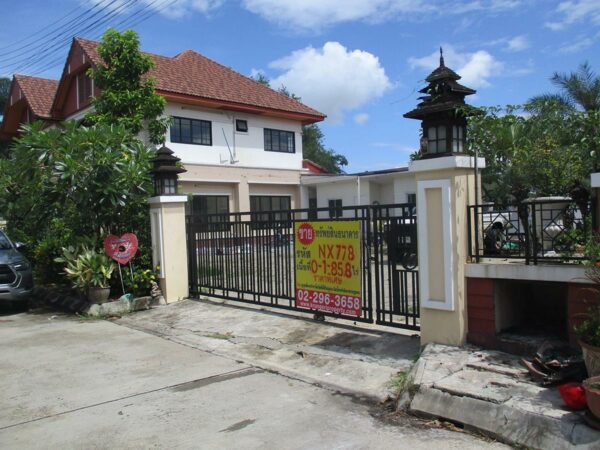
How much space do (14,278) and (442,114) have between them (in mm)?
8677

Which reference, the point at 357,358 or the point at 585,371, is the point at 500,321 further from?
the point at 357,358

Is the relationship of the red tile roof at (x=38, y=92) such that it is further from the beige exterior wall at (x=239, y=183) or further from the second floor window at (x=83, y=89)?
the beige exterior wall at (x=239, y=183)

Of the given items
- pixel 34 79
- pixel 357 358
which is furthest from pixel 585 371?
pixel 34 79

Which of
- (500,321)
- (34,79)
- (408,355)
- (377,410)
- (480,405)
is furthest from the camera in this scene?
(34,79)

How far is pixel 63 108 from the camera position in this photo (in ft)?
80.0

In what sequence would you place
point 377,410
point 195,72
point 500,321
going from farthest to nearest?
point 195,72 → point 500,321 → point 377,410

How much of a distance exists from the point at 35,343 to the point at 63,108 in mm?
19583

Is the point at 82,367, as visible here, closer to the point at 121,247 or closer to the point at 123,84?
the point at 121,247

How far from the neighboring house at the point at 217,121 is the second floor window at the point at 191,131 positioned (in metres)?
0.04

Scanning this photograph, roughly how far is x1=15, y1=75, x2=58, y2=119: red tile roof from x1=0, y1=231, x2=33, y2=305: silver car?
16080 millimetres

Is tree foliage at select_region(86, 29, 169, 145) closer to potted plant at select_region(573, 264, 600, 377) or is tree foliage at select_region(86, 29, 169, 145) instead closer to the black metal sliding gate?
the black metal sliding gate

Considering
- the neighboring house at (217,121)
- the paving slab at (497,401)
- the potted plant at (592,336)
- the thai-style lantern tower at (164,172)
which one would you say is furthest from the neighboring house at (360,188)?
the potted plant at (592,336)

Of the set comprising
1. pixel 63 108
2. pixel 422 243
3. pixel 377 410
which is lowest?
pixel 377 410

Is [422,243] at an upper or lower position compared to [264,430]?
upper
